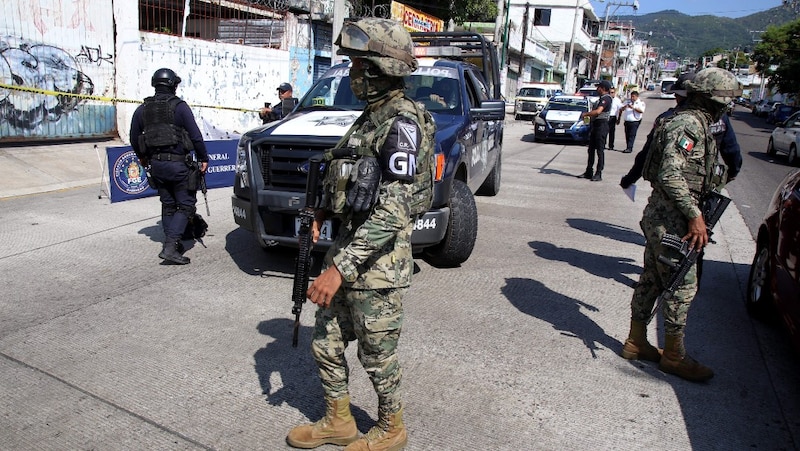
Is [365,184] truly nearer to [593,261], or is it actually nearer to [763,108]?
[593,261]

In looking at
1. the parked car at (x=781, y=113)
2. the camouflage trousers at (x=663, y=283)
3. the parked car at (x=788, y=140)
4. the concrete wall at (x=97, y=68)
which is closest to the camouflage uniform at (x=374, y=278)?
the camouflage trousers at (x=663, y=283)

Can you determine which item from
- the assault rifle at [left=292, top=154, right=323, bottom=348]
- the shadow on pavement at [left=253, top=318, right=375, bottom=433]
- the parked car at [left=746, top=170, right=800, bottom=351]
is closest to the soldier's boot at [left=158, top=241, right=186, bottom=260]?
the shadow on pavement at [left=253, top=318, right=375, bottom=433]

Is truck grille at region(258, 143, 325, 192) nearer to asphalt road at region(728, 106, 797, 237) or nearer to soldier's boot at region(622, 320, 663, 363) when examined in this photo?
soldier's boot at region(622, 320, 663, 363)

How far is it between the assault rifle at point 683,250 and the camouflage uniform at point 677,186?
0.04 metres

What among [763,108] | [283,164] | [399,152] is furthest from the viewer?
[763,108]

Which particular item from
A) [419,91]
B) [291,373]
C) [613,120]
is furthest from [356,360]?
[613,120]

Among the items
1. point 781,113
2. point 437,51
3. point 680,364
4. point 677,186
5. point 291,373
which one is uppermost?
point 781,113

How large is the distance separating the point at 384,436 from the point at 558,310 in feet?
7.83

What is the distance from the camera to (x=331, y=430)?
269 centimetres

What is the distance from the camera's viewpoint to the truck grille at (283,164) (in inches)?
184

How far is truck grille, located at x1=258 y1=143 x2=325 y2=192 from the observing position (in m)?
4.67

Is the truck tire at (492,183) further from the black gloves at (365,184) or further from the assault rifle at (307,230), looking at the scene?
the black gloves at (365,184)

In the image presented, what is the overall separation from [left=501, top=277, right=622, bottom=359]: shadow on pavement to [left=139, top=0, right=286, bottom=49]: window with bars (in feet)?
35.2

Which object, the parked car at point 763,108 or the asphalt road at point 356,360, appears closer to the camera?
the asphalt road at point 356,360
